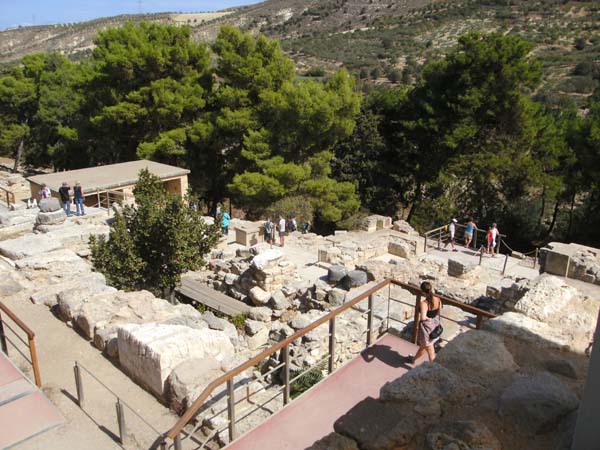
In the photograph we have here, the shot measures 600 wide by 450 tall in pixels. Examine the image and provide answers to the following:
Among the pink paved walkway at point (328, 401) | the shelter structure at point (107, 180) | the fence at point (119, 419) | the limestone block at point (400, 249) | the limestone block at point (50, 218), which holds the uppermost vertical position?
the pink paved walkway at point (328, 401)

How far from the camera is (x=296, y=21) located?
92500 mm

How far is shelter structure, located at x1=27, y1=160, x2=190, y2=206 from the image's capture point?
1808cm

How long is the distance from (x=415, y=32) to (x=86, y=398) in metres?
72.2

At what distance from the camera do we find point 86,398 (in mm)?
6188

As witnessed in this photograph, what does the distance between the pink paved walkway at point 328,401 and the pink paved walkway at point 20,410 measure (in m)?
2.46

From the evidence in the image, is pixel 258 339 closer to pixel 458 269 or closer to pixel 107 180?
pixel 458 269

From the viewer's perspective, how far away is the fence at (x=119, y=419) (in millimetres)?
5413

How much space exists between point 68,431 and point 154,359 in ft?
3.86

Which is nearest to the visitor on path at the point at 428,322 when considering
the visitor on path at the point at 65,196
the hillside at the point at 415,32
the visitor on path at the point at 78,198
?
the visitor on path at the point at 78,198

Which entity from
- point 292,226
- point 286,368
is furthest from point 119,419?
point 292,226

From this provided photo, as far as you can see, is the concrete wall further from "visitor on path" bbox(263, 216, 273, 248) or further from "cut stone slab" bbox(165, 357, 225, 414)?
"visitor on path" bbox(263, 216, 273, 248)

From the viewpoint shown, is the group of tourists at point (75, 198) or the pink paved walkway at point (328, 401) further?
the group of tourists at point (75, 198)

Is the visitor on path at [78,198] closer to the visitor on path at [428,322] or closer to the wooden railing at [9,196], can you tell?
the wooden railing at [9,196]

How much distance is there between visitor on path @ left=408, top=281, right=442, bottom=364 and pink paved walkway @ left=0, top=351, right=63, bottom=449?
13.2 ft
